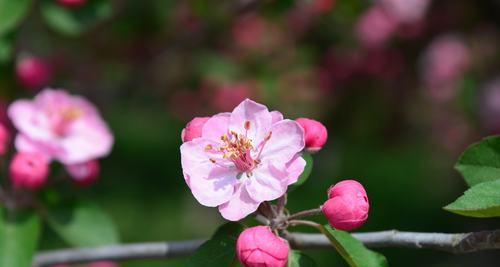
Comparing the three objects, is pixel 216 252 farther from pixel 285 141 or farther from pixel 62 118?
pixel 62 118

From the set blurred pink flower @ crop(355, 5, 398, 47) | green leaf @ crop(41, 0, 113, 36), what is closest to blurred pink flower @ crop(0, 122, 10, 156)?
green leaf @ crop(41, 0, 113, 36)

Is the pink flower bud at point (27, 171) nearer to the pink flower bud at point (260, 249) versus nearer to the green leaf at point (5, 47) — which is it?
the green leaf at point (5, 47)

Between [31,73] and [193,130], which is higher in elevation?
[31,73]

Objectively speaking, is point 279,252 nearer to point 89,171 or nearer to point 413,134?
point 89,171

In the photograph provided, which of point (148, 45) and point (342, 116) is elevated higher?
point (148, 45)

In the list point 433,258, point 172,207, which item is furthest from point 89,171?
point 172,207

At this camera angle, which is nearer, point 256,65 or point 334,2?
point 334,2

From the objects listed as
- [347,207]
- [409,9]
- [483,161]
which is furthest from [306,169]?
[409,9]
